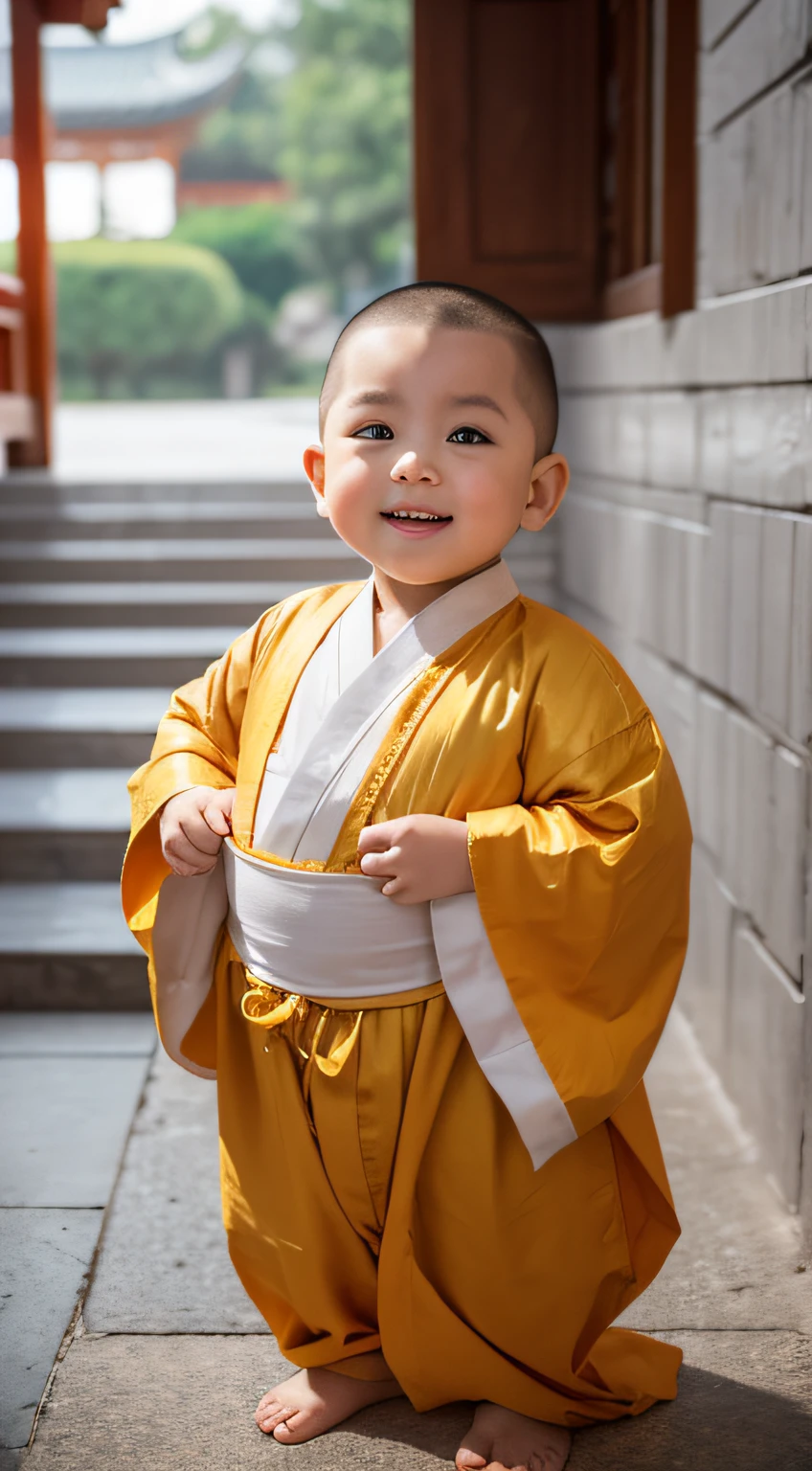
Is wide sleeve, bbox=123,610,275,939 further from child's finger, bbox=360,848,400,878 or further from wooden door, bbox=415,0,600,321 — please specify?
wooden door, bbox=415,0,600,321

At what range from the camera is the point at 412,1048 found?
5.17ft

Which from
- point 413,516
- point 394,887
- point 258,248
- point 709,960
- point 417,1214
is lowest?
point 709,960

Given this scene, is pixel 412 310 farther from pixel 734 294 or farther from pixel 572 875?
pixel 734 294

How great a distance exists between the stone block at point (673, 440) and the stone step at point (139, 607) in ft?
6.28

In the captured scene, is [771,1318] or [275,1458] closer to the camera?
[275,1458]

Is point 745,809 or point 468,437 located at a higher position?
point 468,437

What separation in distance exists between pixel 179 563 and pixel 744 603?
3.08m

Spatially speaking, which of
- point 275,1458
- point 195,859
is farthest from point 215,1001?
point 275,1458

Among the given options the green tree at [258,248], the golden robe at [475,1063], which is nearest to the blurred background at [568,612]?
the golden robe at [475,1063]

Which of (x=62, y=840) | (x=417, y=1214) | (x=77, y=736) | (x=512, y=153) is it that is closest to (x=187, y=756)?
(x=417, y=1214)

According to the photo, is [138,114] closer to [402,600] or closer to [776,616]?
[776,616]

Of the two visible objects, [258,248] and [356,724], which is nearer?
[356,724]

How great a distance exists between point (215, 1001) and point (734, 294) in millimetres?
1491

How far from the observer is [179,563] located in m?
5.15
